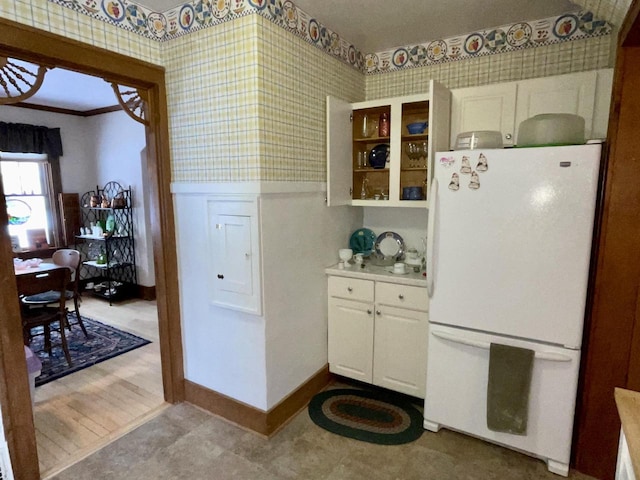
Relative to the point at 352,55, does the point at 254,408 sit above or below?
below

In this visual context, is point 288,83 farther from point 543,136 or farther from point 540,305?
point 540,305

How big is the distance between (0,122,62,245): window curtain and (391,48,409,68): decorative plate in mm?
4336

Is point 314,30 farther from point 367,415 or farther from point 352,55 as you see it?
point 367,415

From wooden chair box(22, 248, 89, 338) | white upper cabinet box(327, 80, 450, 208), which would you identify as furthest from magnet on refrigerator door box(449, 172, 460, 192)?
wooden chair box(22, 248, 89, 338)

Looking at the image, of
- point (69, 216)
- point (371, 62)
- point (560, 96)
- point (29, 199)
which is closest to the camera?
point (560, 96)

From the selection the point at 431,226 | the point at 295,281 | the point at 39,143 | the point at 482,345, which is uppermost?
the point at 39,143

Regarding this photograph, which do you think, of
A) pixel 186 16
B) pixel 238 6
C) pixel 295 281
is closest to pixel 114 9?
pixel 186 16

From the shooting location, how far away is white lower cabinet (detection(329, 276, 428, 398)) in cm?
241

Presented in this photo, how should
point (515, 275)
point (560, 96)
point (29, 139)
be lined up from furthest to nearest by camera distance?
point (29, 139), point (560, 96), point (515, 275)

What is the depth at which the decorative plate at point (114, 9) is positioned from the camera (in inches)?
78.1

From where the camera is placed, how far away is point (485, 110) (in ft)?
7.61

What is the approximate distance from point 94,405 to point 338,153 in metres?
2.41

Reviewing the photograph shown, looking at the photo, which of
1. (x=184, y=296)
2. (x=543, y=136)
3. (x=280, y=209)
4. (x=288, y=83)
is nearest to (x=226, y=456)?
(x=184, y=296)

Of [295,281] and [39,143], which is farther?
[39,143]
